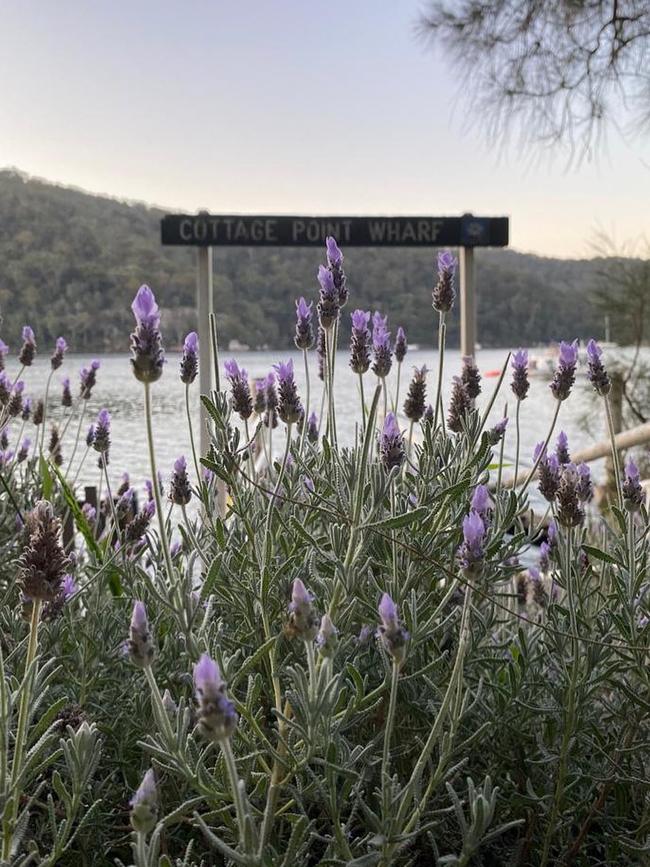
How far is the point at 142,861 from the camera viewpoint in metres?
0.58

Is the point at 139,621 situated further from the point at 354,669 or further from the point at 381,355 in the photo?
the point at 381,355

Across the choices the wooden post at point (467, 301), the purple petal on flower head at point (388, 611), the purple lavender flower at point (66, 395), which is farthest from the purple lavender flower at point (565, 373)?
the wooden post at point (467, 301)

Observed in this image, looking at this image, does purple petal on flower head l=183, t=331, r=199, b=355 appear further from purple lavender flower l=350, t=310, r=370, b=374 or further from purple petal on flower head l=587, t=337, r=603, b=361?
purple petal on flower head l=587, t=337, r=603, b=361

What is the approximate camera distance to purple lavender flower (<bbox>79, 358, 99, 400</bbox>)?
2133 mm

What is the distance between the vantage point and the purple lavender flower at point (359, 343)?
1161 mm

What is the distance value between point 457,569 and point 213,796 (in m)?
0.44

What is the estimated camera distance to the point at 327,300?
107 cm

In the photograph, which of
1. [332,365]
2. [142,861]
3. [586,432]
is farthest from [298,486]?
[586,432]

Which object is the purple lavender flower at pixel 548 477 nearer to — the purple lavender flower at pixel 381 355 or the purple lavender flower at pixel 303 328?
the purple lavender flower at pixel 381 355

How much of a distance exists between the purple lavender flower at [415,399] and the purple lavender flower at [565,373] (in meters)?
0.20

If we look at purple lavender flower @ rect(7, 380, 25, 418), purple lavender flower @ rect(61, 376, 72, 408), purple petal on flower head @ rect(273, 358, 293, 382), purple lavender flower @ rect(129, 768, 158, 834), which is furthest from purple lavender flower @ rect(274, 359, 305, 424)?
purple lavender flower @ rect(61, 376, 72, 408)

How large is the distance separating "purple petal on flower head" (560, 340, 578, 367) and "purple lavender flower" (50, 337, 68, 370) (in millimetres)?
1496

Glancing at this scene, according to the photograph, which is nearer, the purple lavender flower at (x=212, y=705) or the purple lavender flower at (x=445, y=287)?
the purple lavender flower at (x=212, y=705)

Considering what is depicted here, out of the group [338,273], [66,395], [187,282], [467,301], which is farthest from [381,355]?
[187,282]
